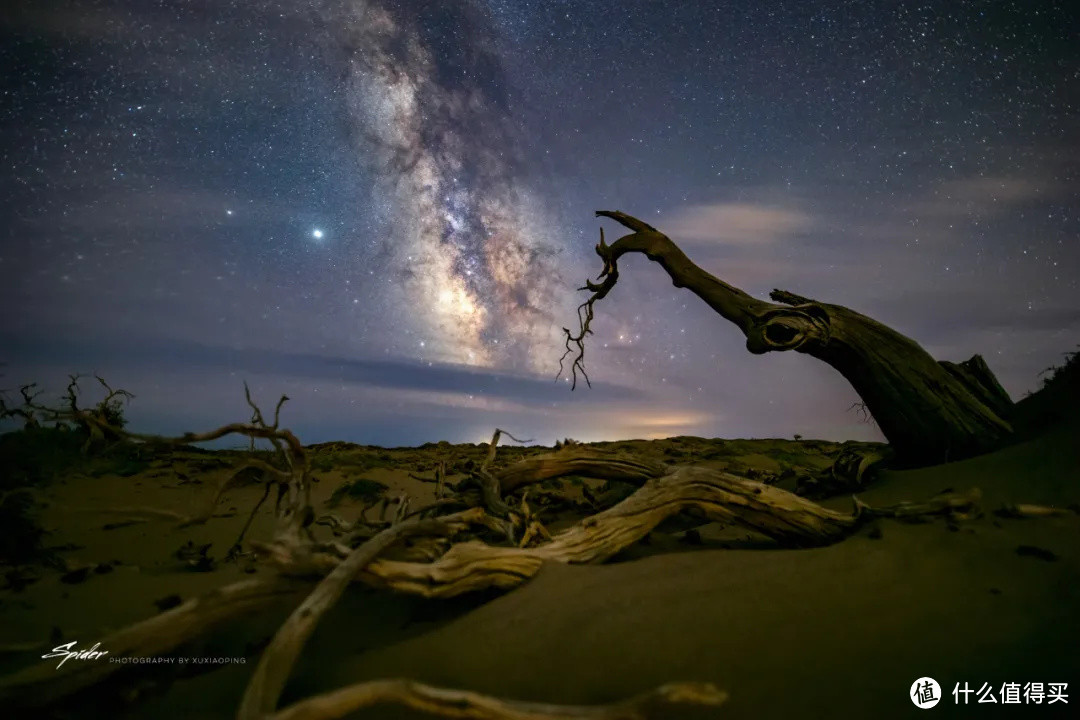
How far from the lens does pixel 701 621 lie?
292cm

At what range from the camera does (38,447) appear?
10.1 meters

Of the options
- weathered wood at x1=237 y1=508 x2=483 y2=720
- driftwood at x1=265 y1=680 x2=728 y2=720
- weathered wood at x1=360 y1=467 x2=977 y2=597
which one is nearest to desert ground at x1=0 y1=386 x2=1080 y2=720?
weathered wood at x1=360 y1=467 x2=977 y2=597

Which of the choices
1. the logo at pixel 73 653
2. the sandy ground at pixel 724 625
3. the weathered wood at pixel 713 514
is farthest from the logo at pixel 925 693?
the logo at pixel 73 653

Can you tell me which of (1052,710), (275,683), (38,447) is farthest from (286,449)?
(38,447)

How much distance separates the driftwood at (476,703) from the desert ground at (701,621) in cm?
24

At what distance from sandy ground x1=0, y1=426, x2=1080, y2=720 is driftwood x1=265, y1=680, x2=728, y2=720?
0.25 metres

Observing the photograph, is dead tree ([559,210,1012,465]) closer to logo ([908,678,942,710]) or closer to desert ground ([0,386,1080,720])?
desert ground ([0,386,1080,720])

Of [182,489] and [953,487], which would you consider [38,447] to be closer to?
[182,489]

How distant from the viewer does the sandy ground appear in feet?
7.93

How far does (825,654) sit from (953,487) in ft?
11.2

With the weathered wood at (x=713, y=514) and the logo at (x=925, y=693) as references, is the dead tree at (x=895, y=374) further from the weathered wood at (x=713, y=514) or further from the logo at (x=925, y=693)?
the logo at (x=925, y=693)

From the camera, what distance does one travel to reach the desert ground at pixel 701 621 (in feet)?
8.01

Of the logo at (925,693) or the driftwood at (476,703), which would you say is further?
the logo at (925,693)

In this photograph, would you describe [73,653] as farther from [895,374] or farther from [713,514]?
[895,374]
